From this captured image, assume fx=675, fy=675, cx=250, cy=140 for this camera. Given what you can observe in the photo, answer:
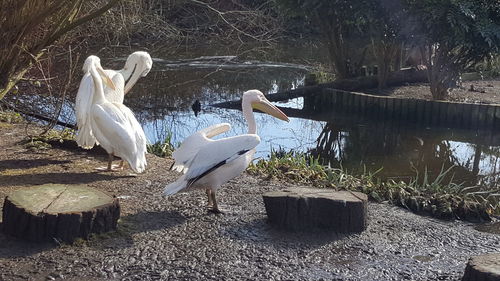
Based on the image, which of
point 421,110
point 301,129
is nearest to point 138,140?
point 301,129

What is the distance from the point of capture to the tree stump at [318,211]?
5.10m

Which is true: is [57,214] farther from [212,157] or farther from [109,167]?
[109,167]

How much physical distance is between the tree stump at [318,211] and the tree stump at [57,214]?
126cm

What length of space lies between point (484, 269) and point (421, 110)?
879 centimetres

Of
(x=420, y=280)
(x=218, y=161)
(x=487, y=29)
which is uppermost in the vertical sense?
(x=487, y=29)

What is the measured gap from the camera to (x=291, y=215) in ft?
16.9

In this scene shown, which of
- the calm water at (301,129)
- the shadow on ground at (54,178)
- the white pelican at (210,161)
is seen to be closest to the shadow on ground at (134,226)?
the white pelican at (210,161)

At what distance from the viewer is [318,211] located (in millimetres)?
5117

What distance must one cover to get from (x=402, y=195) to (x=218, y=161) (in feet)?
6.68

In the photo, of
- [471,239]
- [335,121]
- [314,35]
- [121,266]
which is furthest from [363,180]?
[314,35]

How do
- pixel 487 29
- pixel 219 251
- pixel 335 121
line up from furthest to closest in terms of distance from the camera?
1. pixel 335 121
2. pixel 487 29
3. pixel 219 251

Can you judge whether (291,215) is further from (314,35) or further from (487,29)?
(314,35)

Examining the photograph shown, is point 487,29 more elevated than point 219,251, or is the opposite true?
point 487,29

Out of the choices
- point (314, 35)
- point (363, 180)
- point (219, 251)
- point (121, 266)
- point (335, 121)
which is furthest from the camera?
point (314, 35)
